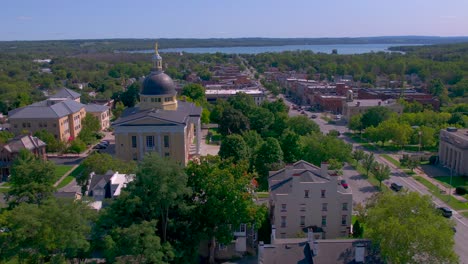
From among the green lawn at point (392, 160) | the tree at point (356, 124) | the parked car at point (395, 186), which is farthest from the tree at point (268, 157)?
the tree at point (356, 124)

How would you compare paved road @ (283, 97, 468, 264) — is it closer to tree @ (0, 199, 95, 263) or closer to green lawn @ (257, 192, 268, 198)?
green lawn @ (257, 192, 268, 198)

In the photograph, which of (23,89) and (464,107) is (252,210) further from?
(23,89)

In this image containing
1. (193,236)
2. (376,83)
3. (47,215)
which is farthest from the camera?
(376,83)

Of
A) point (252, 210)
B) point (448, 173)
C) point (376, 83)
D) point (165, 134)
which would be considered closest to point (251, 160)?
point (165, 134)

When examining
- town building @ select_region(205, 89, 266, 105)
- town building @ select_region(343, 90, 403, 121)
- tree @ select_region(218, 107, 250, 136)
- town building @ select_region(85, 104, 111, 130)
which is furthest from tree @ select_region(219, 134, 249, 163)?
town building @ select_region(205, 89, 266, 105)

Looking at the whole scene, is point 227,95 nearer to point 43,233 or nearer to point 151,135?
point 151,135

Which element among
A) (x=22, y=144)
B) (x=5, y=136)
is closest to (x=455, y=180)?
(x=22, y=144)
